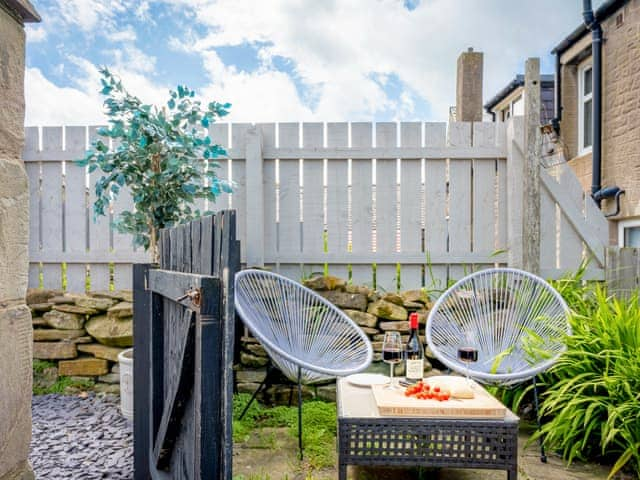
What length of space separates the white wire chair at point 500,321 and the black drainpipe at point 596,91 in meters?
3.21

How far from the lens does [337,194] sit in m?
3.52

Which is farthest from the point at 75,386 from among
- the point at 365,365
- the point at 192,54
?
the point at 192,54

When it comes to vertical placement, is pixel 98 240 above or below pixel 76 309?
above

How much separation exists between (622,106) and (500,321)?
366 centimetres

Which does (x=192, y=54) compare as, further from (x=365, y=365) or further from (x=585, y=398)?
(x=585, y=398)

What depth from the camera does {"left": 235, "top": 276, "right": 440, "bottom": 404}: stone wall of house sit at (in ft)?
10.5

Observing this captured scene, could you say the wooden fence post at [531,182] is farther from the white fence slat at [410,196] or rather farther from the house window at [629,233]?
the house window at [629,233]

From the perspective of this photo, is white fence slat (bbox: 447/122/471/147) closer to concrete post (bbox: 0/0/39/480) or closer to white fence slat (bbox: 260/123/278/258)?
white fence slat (bbox: 260/123/278/258)

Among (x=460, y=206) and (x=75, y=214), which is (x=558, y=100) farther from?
(x=75, y=214)

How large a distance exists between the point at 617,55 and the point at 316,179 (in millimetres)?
4164

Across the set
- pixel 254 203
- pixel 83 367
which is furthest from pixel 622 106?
pixel 83 367

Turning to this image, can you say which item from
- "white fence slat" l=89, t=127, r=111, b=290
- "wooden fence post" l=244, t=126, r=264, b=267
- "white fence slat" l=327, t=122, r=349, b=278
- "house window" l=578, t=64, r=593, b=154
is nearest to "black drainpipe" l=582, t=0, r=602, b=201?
"house window" l=578, t=64, r=593, b=154

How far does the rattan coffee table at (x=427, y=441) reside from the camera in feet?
5.99

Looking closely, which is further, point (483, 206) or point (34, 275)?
point (34, 275)
